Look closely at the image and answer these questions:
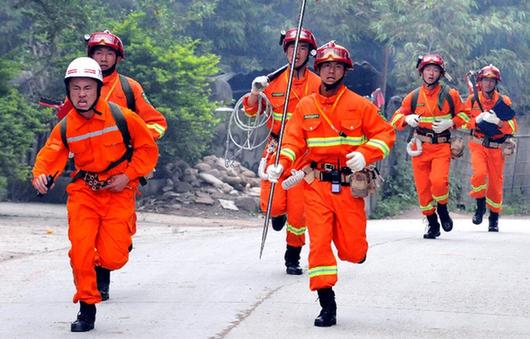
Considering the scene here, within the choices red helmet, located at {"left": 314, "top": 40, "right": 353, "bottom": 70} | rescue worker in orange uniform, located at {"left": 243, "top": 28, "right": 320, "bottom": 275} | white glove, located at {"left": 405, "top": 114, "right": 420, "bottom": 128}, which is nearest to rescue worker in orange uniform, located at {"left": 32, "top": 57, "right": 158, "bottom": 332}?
red helmet, located at {"left": 314, "top": 40, "right": 353, "bottom": 70}

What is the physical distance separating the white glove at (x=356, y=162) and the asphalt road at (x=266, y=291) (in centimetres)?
111

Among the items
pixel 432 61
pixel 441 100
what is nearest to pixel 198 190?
pixel 441 100

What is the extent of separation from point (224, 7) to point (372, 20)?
409 centimetres

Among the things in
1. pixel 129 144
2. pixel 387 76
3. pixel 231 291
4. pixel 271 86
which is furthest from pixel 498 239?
pixel 387 76

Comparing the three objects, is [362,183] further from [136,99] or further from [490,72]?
[490,72]

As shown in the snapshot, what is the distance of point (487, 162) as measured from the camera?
17.2 metres

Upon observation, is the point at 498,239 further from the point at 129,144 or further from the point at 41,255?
the point at 129,144

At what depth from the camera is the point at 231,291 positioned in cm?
1051

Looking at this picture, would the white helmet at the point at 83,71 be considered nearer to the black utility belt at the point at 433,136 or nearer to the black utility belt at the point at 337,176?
the black utility belt at the point at 337,176

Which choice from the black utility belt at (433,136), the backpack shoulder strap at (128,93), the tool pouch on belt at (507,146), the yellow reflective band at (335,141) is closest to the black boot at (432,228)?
the black utility belt at (433,136)

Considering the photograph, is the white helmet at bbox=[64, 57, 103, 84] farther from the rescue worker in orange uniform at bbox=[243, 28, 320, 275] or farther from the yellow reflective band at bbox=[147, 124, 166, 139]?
the rescue worker in orange uniform at bbox=[243, 28, 320, 275]

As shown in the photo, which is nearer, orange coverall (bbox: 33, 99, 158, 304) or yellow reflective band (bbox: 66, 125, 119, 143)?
orange coverall (bbox: 33, 99, 158, 304)

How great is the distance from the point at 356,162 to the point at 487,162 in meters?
8.46

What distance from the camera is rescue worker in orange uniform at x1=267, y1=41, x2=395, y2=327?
920 centimetres
